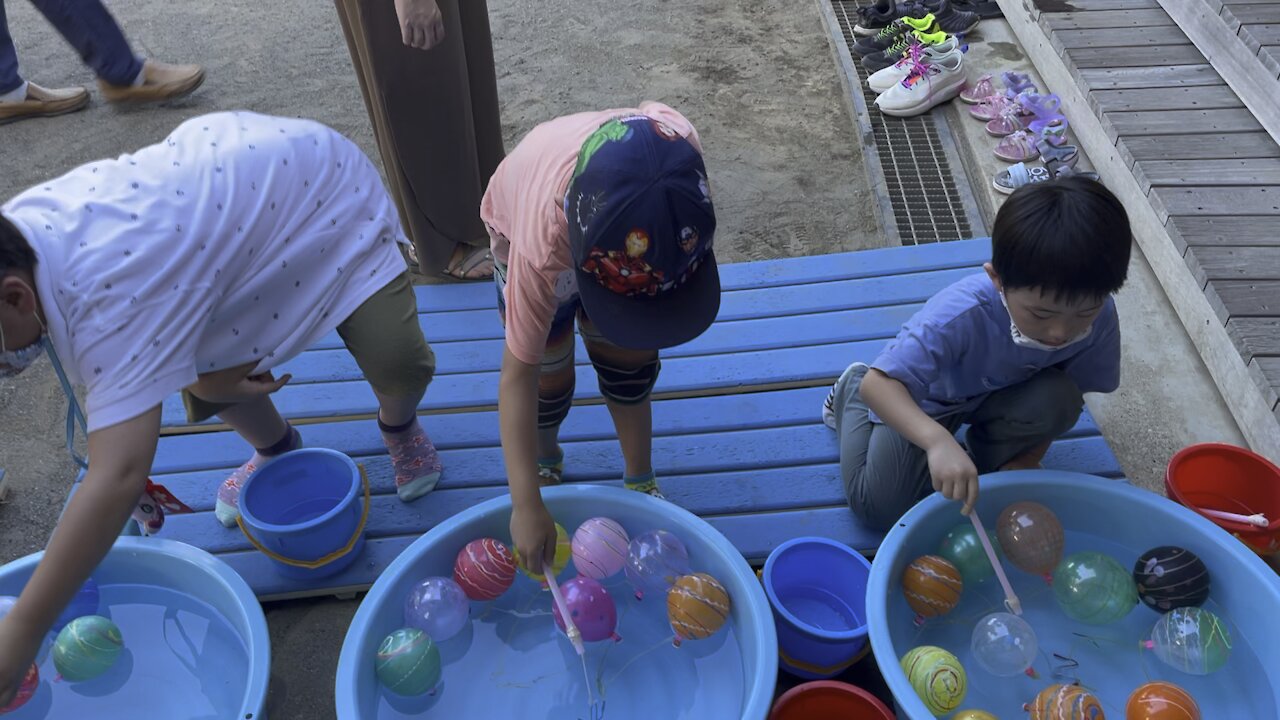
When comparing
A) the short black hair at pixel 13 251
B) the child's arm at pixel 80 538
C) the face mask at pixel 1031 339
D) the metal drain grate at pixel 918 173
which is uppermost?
the short black hair at pixel 13 251

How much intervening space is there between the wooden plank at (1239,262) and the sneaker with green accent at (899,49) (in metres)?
1.60

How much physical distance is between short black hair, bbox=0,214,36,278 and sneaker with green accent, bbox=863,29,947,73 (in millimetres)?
3287

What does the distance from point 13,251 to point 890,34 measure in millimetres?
3477

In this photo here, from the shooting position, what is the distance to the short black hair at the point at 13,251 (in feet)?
4.38

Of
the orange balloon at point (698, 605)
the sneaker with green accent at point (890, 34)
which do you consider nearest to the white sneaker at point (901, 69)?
the sneaker with green accent at point (890, 34)

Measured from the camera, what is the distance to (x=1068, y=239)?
1566 millimetres

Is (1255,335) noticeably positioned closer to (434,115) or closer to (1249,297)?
(1249,297)

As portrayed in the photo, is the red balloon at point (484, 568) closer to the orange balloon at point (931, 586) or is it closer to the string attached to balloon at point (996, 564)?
the orange balloon at point (931, 586)

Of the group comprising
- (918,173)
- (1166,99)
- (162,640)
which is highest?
(1166,99)

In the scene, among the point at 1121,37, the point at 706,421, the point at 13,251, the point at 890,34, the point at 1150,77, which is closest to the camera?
the point at 13,251

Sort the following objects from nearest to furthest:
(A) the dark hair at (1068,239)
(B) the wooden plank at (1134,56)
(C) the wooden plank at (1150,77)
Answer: (A) the dark hair at (1068,239) < (C) the wooden plank at (1150,77) < (B) the wooden plank at (1134,56)

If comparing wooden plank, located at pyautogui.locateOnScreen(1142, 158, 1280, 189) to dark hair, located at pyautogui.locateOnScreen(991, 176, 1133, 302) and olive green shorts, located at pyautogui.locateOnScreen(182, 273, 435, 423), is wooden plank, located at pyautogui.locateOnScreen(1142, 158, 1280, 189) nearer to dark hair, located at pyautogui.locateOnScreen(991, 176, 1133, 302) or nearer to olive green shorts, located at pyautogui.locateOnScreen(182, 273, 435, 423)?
dark hair, located at pyautogui.locateOnScreen(991, 176, 1133, 302)

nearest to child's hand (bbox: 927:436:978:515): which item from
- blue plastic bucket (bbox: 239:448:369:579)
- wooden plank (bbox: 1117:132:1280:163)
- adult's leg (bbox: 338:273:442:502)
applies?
adult's leg (bbox: 338:273:442:502)

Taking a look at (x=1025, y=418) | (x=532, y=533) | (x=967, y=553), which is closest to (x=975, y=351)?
(x=1025, y=418)
